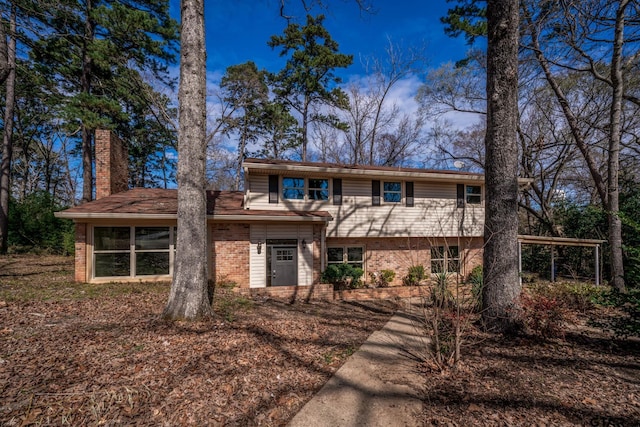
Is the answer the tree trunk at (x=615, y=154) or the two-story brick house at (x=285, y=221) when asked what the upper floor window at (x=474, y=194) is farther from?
the tree trunk at (x=615, y=154)

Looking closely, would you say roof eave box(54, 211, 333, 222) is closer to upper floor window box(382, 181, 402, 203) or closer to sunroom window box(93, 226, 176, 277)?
sunroom window box(93, 226, 176, 277)

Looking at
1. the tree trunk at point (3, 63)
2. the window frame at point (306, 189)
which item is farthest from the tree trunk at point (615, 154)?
the tree trunk at point (3, 63)

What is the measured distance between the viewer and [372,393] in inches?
130

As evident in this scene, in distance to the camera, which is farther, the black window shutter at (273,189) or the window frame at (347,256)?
the window frame at (347,256)

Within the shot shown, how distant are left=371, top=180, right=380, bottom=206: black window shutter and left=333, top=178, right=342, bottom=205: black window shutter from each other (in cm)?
140

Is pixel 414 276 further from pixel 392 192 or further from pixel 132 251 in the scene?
pixel 132 251

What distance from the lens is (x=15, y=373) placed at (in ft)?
10.1

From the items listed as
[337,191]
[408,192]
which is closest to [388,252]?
[408,192]

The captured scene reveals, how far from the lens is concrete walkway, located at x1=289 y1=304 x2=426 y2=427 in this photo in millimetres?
2822

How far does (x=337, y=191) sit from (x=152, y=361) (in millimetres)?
8563

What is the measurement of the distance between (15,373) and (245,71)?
58.4ft

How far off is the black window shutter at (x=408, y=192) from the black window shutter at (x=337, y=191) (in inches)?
115

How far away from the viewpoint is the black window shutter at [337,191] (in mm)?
11094

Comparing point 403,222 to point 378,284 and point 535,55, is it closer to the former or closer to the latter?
point 378,284
